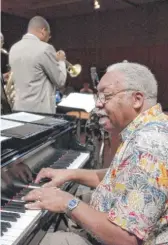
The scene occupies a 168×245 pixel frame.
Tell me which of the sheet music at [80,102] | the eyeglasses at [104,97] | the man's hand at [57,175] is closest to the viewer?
the eyeglasses at [104,97]

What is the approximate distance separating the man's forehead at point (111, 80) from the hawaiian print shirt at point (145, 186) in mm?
173

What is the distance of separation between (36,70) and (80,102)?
21.0 inches

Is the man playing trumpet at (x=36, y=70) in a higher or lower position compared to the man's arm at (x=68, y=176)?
higher

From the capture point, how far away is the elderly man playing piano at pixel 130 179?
99cm

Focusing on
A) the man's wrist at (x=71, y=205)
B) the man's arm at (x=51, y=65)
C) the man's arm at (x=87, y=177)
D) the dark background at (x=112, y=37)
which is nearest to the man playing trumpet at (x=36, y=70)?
the man's arm at (x=51, y=65)

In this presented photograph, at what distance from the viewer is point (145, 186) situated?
98 cm

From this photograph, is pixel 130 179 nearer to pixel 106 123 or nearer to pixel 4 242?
pixel 106 123

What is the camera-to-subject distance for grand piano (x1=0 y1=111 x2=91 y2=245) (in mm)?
1229

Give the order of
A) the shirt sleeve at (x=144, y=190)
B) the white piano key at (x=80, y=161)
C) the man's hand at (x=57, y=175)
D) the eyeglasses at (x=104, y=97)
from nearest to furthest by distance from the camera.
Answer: the shirt sleeve at (x=144, y=190) < the eyeglasses at (x=104, y=97) < the man's hand at (x=57, y=175) < the white piano key at (x=80, y=161)

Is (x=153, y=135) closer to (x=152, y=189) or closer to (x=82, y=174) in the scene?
(x=152, y=189)

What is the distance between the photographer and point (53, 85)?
10.1 feet

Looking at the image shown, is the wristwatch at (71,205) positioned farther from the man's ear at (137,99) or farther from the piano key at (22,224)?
the man's ear at (137,99)

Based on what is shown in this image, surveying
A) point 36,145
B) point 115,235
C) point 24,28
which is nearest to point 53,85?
point 36,145

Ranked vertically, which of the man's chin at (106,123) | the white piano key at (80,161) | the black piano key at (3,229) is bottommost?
the white piano key at (80,161)
